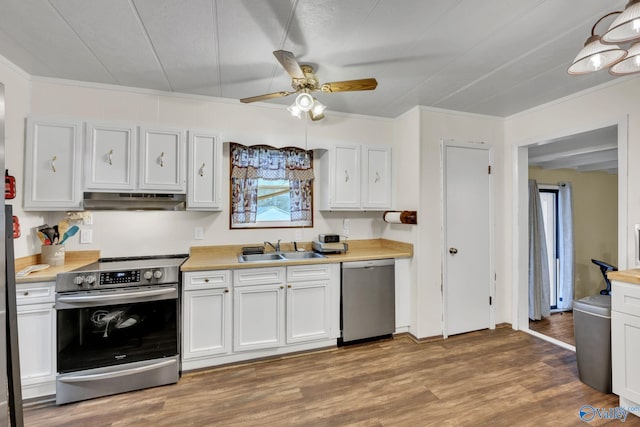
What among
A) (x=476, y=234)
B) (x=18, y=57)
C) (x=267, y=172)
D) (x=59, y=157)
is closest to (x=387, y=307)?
(x=476, y=234)

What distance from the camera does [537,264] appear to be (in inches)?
154

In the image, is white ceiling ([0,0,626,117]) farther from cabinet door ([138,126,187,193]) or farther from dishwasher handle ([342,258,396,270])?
dishwasher handle ([342,258,396,270])

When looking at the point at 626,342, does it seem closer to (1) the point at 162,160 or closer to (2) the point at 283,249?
(2) the point at 283,249

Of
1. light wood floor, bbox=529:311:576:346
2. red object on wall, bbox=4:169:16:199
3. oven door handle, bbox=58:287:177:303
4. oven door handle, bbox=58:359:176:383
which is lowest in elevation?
light wood floor, bbox=529:311:576:346

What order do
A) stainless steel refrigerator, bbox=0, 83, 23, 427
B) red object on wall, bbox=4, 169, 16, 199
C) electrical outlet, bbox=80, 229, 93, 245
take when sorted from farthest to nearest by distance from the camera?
electrical outlet, bbox=80, 229, 93, 245 < red object on wall, bbox=4, 169, 16, 199 < stainless steel refrigerator, bbox=0, 83, 23, 427

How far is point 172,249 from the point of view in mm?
2902

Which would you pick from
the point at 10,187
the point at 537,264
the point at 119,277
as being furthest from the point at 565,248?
the point at 10,187

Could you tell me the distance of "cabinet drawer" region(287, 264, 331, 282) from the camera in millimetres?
2707

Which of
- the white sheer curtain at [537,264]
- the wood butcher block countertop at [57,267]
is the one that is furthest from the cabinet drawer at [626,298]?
the wood butcher block countertop at [57,267]

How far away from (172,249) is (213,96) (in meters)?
1.62

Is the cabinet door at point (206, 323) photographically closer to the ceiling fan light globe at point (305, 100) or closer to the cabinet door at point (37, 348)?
the cabinet door at point (37, 348)

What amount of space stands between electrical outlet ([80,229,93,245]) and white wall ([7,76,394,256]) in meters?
0.03

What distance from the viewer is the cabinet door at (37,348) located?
6.59ft

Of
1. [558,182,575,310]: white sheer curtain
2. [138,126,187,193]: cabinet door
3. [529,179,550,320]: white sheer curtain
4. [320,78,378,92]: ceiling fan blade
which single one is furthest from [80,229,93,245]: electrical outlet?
[558,182,575,310]: white sheer curtain
